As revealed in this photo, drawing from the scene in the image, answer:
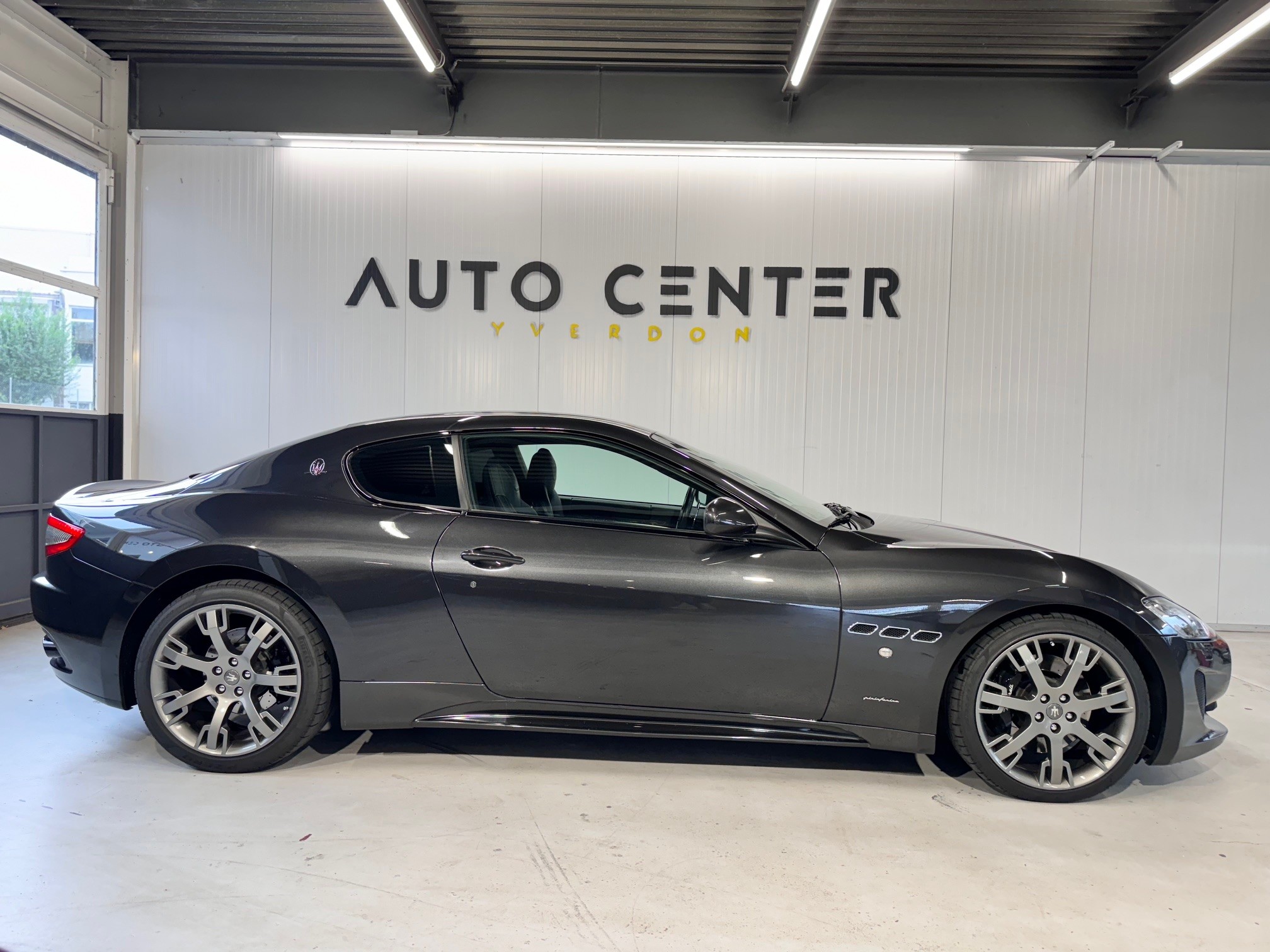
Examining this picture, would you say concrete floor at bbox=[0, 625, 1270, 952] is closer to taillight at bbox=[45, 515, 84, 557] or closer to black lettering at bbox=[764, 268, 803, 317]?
taillight at bbox=[45, 515, 84, 557]

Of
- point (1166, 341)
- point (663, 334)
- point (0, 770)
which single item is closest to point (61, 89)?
point (663, 334)

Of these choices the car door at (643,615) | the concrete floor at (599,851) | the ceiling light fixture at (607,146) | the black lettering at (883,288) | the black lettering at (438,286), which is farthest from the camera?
the black lettering at (438,286)

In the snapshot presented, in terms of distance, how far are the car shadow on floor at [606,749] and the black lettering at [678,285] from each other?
11.5 ft

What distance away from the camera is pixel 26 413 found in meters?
5.06

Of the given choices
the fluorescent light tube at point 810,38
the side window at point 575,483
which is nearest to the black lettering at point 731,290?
the fluorescent light tube at point 810,38

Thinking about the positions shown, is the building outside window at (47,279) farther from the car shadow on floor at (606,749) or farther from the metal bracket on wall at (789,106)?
the metal bracket on wall at (789,106)

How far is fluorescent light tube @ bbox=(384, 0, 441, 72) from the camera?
4363 mm

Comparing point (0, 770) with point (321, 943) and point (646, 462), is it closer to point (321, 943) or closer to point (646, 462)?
point (321, 943)

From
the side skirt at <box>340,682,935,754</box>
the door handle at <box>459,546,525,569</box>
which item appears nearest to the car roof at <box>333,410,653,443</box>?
the door handle at <box>459,546,525,569</box>

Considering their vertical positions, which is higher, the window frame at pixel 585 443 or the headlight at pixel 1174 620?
the window frame at pixel 585 443

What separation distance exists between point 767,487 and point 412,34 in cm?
368

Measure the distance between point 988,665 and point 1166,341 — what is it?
14.6 ft

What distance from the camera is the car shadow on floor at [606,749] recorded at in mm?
2977

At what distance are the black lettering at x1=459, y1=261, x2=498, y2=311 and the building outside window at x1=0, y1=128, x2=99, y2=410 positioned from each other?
277 cm
